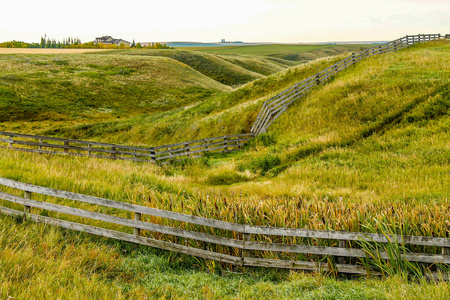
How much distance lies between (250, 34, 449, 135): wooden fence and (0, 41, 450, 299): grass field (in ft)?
2.29

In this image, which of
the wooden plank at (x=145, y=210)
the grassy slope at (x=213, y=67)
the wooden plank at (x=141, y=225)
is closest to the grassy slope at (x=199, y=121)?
the wooden plank at (x=141, y=225)

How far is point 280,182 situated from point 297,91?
1386cm

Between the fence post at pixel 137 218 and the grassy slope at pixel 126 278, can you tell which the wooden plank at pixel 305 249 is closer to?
the grassy slope at pixel 126 278

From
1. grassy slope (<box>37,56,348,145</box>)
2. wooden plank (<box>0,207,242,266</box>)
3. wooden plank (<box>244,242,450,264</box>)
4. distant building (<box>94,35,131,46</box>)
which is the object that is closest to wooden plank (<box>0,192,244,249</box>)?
wooden plank (<box>0,207,242,266</box>)

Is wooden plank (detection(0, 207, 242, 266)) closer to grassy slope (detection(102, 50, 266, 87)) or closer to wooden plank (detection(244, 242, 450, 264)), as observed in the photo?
wooden plank (detection(244, 242, 450, 264))

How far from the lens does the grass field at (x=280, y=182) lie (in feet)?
17.4

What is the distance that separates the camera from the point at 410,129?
52.1 feet

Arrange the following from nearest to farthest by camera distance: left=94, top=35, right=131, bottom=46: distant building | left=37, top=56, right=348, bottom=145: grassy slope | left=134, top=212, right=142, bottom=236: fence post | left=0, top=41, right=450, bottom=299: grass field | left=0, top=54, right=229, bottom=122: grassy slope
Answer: left=0, top=41, right=450, bottom=299: grass field < left=134, top=212, right=142, bottom=236: fence post < left=37, top=56, right=348, bottom=145: grassy slope < left=0, top=54, right=229, bottom=122: grassy slope < left=94, top=35, right=131, bottom=46: distant building

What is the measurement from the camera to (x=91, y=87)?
53750 mm

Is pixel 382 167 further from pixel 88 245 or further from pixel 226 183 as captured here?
pixel 88 245

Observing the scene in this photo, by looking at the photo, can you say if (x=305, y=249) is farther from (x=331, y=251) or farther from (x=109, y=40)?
(x=109, y=40)

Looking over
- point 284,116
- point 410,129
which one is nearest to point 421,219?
point 410,129

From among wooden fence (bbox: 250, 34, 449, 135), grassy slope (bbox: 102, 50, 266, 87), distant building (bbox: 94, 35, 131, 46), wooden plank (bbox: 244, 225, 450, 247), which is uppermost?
distant building (bbox: 94, 35, 131, 46)

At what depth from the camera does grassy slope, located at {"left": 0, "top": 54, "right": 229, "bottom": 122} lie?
4421 centimetres
